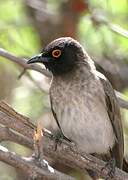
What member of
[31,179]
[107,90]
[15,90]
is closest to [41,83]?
[15,90]

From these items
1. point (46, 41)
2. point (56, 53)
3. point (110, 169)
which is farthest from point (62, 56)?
point (46, 41)

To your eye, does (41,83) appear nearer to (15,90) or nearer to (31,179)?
(15,90)

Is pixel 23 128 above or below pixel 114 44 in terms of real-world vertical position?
above

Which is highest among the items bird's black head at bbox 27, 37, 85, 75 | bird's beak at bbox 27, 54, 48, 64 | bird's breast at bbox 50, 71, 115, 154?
bird's beak at bbox 27, 54, 48, 64

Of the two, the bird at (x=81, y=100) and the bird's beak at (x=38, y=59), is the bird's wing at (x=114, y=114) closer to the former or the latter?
the bird at (x=81, y=100)

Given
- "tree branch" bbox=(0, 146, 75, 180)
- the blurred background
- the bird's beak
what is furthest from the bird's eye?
"tree branch" bbox=(0, 146, 75, 180)

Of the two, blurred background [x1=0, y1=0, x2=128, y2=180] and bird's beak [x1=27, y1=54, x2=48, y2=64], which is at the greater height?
bird's beak [x1=27, y1=54, x2=48, y2=64]

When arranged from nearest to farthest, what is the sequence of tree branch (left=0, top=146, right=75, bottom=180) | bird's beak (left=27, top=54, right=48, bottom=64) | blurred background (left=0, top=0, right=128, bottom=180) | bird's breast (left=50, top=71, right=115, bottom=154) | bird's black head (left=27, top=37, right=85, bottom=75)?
tree branch (left=0, top=146, right=75, bottom=180)
bird's beak (left=27, top=54, right=48, bottom=64)
bird's breast (left=50, top=71, right=115, bottom=154)
bird's black head (left=27, top=37, right=85, bottom=75)
blurred background (left=0, top=0, right=128, bottom=180)

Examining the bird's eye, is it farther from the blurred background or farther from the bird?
the blurred background
